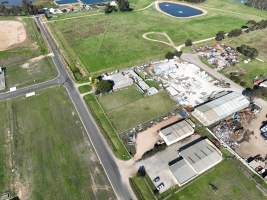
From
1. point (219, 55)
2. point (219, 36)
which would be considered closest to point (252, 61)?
point (219, 55)

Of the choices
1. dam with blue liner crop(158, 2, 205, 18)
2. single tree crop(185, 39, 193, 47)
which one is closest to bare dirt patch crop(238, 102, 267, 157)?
single tree crop(185, 39, 193, 47)

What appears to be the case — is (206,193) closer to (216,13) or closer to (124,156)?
(124,156)

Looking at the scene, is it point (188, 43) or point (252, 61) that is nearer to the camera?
point (252, 61)

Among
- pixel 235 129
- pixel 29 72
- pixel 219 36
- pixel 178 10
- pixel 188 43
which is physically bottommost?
pixel 29 72

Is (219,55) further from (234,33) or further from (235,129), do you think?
Result: (235,129)

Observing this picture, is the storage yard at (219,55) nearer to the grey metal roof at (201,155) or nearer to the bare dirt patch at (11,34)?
the grey metal roof at (201,155)

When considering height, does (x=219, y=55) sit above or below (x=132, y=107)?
above
